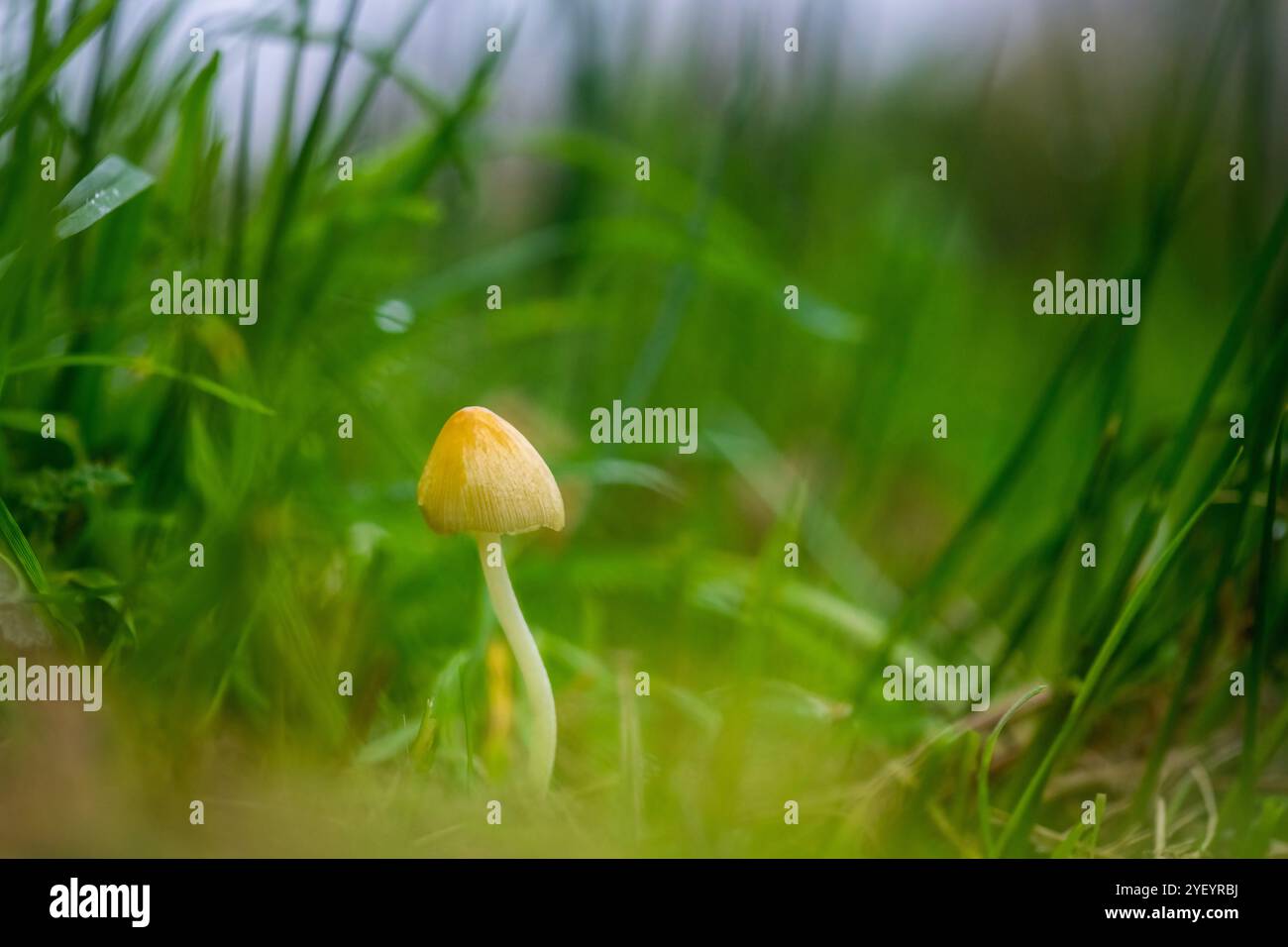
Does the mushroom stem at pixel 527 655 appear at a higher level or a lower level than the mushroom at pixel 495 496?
lower

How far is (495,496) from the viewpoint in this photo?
799 mm

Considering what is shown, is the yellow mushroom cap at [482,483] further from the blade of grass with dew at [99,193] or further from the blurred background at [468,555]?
the blade of grass with dew at [99,193]

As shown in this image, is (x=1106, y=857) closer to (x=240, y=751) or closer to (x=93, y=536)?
(x=240, y=751)

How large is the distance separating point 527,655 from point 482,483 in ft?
0.52

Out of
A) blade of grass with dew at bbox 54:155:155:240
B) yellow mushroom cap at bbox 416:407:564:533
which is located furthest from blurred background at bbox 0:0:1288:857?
yellow mushroom cap at bbox 416:407:564:533

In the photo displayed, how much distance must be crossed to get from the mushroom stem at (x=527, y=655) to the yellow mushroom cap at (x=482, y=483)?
0.14 feet

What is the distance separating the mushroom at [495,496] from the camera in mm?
797

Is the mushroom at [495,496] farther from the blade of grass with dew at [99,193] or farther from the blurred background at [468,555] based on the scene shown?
the blade of grass with dew at [99,193]

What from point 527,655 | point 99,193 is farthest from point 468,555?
point 99,193

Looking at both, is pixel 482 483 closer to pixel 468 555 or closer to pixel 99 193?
pixel 468 555

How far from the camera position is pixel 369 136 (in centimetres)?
172

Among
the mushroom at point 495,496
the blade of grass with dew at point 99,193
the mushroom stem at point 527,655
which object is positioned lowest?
the mushroom stem at point 527,655

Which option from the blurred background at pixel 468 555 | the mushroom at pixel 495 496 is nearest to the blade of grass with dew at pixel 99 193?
the blurred background at pixel 468 555

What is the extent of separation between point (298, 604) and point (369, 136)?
105 cm
